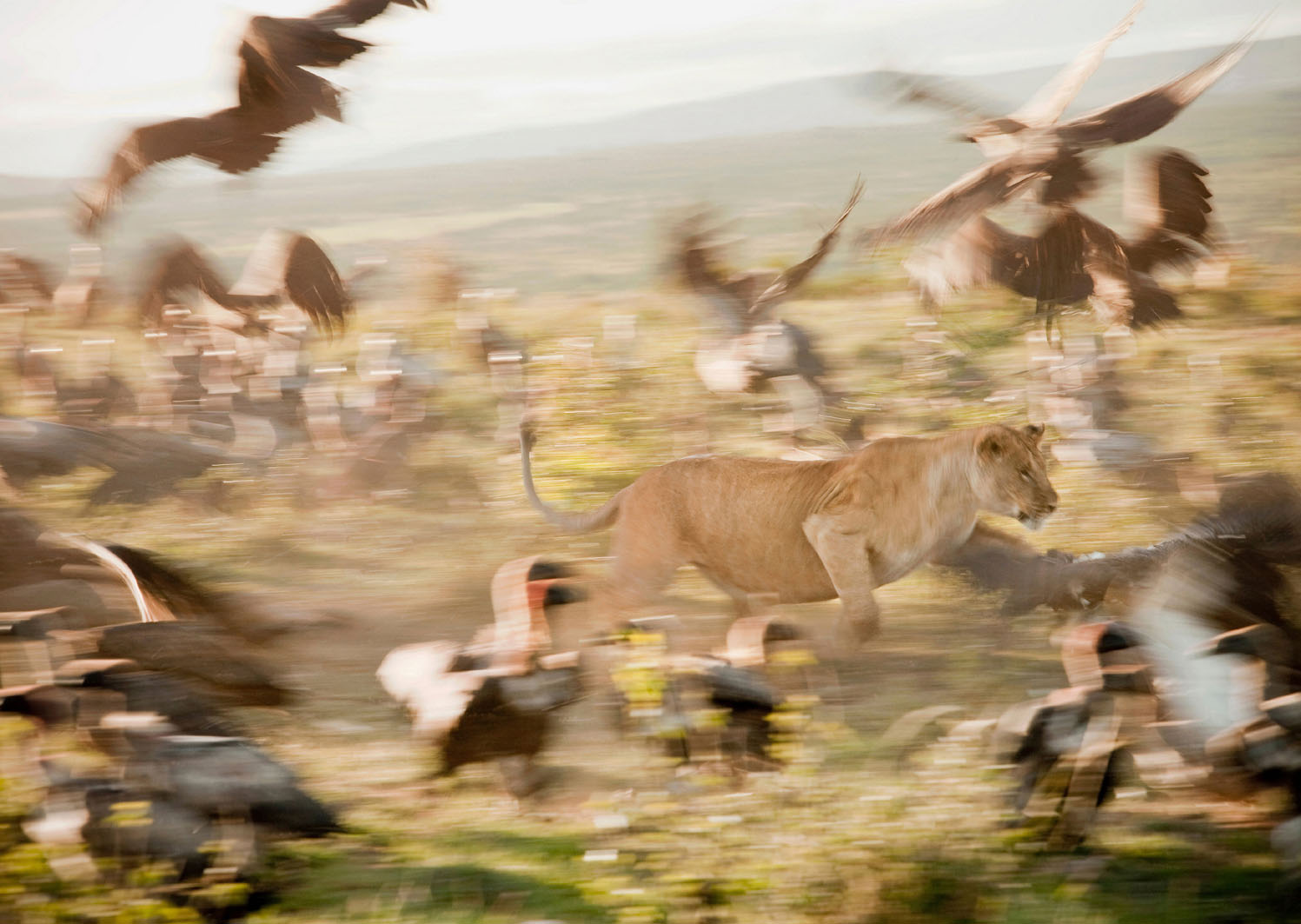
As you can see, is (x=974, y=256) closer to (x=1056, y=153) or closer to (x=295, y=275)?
(x=1056, y=153)

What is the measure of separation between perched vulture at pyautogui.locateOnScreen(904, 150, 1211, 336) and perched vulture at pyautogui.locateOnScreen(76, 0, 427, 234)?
3.29 metres

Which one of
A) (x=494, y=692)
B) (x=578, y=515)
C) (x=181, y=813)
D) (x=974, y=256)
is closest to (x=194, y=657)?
(x=181, y=813)

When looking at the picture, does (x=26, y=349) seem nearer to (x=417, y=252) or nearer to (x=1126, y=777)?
(x=417, y=252)

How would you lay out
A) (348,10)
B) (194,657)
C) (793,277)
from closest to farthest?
(194,657), (348,10), (793,277)

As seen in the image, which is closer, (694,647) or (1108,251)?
(694,647)

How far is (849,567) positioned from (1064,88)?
3216 millimetres

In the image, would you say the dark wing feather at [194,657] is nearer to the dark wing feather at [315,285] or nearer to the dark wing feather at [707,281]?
the dark wing feather at [315,285]

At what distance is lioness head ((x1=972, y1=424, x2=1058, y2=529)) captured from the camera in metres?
4.38

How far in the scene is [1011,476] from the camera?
4375 millimetres

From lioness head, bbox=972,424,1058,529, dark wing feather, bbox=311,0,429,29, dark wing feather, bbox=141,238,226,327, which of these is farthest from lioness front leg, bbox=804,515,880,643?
dark wing feather, bbox=141,238,226,327

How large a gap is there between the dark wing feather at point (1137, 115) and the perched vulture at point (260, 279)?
13.8ft

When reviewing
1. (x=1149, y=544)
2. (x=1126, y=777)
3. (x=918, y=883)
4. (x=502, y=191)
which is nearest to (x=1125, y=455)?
(x=1149, y=544)

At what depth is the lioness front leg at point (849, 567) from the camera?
4367 mm

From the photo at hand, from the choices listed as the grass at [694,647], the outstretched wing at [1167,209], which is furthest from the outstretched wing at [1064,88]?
the grass at [694,647]
